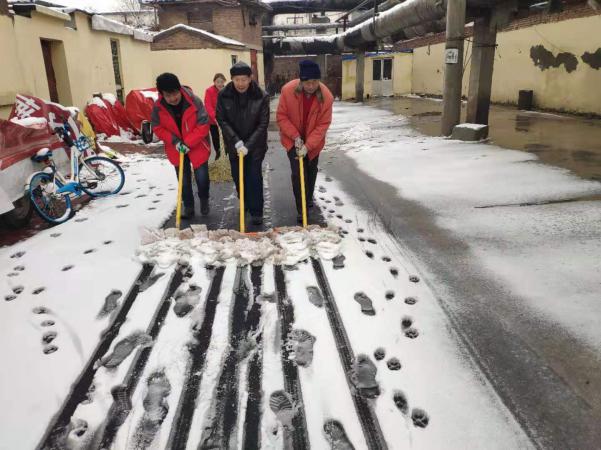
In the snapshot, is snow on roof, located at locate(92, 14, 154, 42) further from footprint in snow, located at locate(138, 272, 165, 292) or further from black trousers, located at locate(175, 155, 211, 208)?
footprint in snow, located at locate(138, 272, 165, 292)

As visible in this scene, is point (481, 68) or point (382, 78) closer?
A: point (481, 68)

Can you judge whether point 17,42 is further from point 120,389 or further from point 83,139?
point 120,389

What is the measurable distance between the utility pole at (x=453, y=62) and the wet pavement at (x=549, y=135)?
0.77 m

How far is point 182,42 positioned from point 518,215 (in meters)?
19.2

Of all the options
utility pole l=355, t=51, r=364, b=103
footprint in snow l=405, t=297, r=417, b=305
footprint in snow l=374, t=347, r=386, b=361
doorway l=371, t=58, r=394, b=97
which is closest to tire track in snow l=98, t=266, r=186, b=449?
footprint in snow l=374, t=347, r=386, b=361

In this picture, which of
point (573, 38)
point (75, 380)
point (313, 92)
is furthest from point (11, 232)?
point (573, 38)

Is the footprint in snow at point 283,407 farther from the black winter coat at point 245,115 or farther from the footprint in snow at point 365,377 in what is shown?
the black winter coat at point 245,115

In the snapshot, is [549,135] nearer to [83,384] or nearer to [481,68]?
[481,68]

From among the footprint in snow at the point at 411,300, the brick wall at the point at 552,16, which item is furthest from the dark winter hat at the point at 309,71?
the brick wall at the point at 552,16

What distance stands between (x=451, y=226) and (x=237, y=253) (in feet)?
7.27

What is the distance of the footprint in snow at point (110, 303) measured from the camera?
315 cm

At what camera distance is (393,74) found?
27078 mm

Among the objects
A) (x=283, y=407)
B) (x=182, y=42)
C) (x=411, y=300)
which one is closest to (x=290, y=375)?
(x=283, y=407)

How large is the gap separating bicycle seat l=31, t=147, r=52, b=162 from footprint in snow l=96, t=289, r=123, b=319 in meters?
2.56
